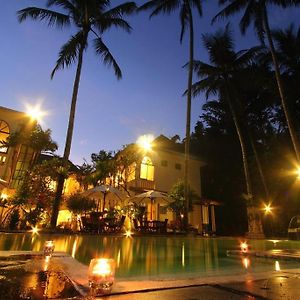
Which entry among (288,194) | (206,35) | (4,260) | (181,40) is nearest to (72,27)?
(181,40)

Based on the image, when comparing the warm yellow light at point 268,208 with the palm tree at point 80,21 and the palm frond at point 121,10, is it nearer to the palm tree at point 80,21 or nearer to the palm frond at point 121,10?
the palm tree at point 80,21

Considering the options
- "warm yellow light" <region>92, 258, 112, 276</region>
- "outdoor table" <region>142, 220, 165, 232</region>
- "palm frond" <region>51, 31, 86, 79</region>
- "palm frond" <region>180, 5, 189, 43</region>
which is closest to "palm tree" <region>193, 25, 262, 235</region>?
"palm frond" <region>180, 5, 189, 43</region>

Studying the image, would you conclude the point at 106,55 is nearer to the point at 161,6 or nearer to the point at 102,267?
the point at 161,6

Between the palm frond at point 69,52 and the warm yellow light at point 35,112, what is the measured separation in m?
5.09

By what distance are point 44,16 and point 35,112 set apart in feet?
25.0

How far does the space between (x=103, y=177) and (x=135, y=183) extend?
8.87ft

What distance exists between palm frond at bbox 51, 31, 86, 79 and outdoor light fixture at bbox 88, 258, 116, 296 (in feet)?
49.9

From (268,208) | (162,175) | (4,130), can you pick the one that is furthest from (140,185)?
(4,130)

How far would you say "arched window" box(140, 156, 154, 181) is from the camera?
22.6 meters

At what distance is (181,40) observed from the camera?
21250 mm

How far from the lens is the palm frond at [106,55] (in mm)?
17281

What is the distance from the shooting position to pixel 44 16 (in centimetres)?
1572

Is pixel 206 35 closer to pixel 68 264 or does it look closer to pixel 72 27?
pixel 72 27

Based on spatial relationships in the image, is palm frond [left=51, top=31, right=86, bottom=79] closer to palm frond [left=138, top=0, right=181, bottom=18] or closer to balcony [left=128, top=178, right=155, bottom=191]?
palm frond [left=138, top=0, right=181, bottom=18]
